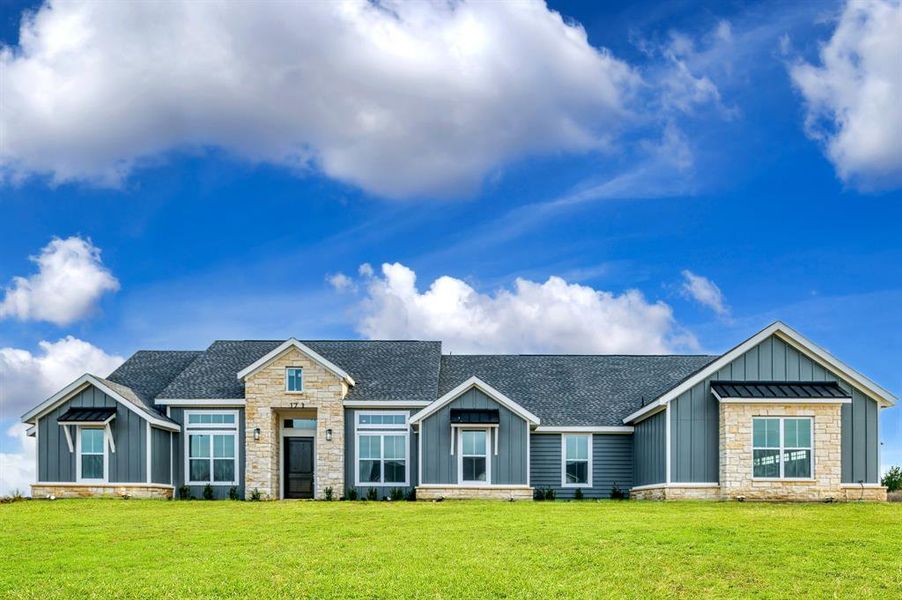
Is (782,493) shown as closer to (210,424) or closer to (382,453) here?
(382,453)

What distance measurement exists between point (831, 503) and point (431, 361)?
1479 cm

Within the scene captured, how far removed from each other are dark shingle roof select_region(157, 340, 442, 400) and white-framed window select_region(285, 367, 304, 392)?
5.60 ft

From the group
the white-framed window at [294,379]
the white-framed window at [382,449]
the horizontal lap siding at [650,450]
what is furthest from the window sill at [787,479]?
the white-framed window at [294,379]

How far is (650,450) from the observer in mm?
29688

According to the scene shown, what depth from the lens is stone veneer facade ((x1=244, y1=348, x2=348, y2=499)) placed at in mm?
31406

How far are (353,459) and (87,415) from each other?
8635 mm

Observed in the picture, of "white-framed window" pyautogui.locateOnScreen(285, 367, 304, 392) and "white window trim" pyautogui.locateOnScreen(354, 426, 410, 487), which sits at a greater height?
"white-framed window" pyautogui.locateOnScreen(285, 367, 304, 392)

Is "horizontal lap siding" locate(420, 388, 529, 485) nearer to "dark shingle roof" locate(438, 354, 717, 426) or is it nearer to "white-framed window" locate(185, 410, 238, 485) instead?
"dark shingle roof" locate(438, 354, 717, 426)

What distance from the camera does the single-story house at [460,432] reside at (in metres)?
27.4

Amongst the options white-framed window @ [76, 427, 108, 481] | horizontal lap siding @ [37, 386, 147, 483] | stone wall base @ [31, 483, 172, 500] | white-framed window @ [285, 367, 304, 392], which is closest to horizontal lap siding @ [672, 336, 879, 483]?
white-framed window @ [285, 367, 304, 392]

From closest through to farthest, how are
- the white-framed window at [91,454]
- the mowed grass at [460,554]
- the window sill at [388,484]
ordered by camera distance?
the mowed grass at [460,554] < the white-framed window at [91,454] < the window sill at [388,484]

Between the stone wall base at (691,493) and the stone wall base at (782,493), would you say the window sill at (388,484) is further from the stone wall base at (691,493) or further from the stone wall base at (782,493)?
the stone wall base at (691,493)

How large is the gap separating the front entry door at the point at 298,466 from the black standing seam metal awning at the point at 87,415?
5.88 m

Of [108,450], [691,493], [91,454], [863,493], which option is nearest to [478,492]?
[691,493]
